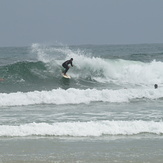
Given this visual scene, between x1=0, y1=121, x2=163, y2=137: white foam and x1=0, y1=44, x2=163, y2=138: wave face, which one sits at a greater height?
x1=0, y1=44, x2=163, y2=138: wave face

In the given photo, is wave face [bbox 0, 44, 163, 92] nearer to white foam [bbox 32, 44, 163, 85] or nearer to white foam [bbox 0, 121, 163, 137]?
white foam [bbox 32, 44, 163, 85]

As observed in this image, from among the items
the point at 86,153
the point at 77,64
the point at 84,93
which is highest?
the point at 77,64

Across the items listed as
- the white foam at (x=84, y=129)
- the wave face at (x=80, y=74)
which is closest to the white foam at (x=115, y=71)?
the wave face at (x=80, y=74)

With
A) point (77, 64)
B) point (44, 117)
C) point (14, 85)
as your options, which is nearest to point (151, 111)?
point (44, 117)

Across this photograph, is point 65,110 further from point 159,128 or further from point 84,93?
point 159,128

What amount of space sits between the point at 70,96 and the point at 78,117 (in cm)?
416

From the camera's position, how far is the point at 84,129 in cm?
924

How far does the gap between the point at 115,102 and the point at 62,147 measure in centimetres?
721

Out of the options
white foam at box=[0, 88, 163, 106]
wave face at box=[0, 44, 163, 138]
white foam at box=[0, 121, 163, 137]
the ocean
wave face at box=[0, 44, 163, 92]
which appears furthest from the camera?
wave face at box=[0, 44, 163, 92]

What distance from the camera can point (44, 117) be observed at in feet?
36.5

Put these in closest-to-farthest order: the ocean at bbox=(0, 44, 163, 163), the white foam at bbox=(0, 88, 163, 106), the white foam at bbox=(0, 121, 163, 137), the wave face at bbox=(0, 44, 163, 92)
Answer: the ocean at bbox=(0, 44, 163, 163) < the white foam at bbox=(0, 121, 163, 137) < the white foam at bbox=(0, 88, 163, 106) < the wave face at bbox=(0, 44, 163, 92)

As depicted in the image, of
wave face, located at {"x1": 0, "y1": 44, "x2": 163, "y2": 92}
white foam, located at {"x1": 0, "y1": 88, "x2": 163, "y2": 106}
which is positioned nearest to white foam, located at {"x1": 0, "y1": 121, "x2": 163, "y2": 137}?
white foam, located at {"x1": 0, "y1": 88, "x2": 163, "y2": 106}

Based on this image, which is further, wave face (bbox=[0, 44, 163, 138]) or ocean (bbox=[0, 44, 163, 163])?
wave face (bbox=[0, 44, 163, 138])

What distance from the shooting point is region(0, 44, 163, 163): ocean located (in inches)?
293
